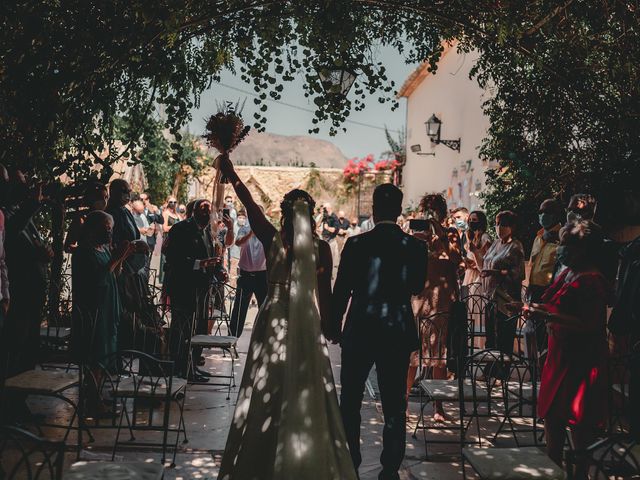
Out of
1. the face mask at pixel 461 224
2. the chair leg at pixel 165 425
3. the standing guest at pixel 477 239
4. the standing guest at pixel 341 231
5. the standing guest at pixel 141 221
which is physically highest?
the standing guest at pixel 341 231

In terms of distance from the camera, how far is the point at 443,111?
20.3 metres

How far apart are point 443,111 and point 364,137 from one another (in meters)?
22.7

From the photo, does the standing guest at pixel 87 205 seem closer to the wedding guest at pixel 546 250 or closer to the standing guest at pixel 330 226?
the wedding guest at pixel 546 250

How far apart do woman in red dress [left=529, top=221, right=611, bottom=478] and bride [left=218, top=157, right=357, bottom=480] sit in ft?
4.23

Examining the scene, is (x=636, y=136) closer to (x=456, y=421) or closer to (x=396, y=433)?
(x=456, y=421)

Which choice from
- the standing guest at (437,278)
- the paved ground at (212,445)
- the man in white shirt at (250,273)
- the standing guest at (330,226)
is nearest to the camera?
the paved ground at (212,445)

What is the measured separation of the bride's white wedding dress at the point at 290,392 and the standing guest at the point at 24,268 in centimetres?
219

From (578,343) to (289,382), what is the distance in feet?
5.62

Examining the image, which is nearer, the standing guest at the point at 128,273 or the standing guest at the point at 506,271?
the standing guest at the point at 128,273

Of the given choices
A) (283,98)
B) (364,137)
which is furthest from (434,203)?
(364,137)

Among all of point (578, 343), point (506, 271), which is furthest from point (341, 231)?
point (578, 343)

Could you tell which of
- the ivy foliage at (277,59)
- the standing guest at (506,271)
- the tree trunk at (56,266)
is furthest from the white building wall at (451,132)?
the tree trunk at (56,266)

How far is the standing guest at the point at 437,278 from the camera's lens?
6586 millimetres

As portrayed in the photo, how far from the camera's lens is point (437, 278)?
6.67m
